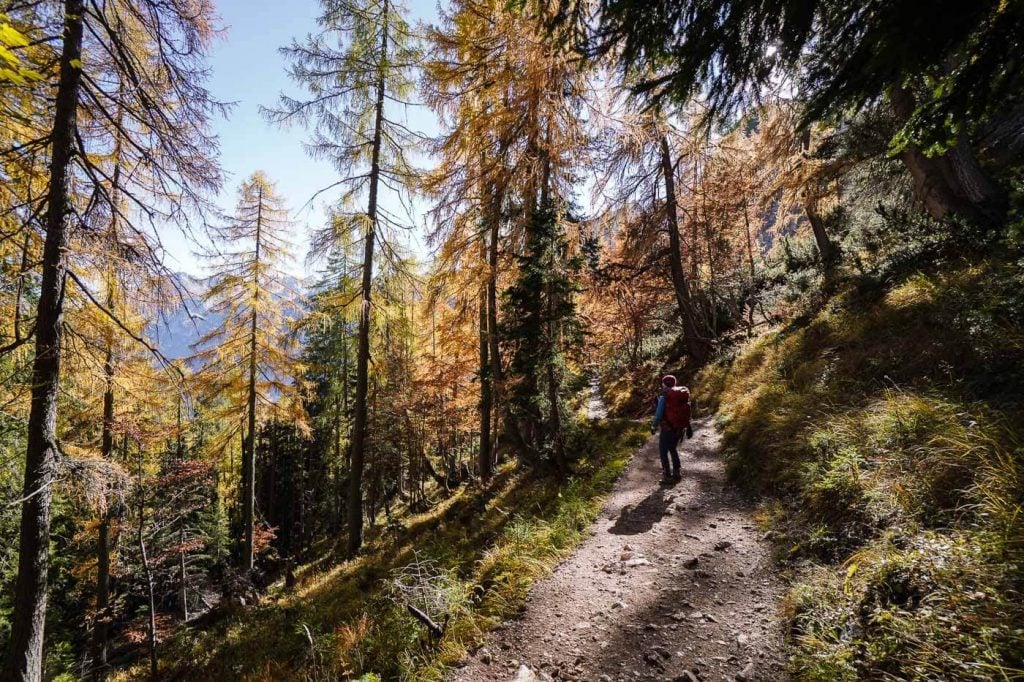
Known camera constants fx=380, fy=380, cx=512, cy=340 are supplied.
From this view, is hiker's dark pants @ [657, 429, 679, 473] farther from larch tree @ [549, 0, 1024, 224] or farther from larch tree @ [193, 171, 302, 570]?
larch tree @ [193, 171, 302, 570]

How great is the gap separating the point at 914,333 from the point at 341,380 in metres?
26.2

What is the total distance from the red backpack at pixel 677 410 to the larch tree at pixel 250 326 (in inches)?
513

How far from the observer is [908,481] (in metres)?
3.79

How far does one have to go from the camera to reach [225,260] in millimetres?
14539

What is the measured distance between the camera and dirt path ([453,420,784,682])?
3.39m

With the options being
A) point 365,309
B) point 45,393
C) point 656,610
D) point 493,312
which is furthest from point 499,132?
point 656,610

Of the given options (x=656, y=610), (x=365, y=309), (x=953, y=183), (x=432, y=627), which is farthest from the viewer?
(x=365, y=309)

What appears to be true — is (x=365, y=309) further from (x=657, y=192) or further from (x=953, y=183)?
(x=953, y=183)

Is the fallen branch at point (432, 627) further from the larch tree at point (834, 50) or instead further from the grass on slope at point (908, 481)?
the larch tree at point (834, 50)

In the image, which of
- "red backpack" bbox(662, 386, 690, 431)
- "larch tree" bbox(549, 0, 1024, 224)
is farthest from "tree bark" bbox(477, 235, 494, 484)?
"larch tree" bbox(549, 0, 1024, 224)

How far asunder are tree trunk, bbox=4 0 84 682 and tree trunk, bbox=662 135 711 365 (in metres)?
12.4

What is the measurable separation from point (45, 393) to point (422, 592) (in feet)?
17.4

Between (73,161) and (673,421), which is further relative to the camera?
(673,421)

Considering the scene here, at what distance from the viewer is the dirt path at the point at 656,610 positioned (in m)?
3.39
